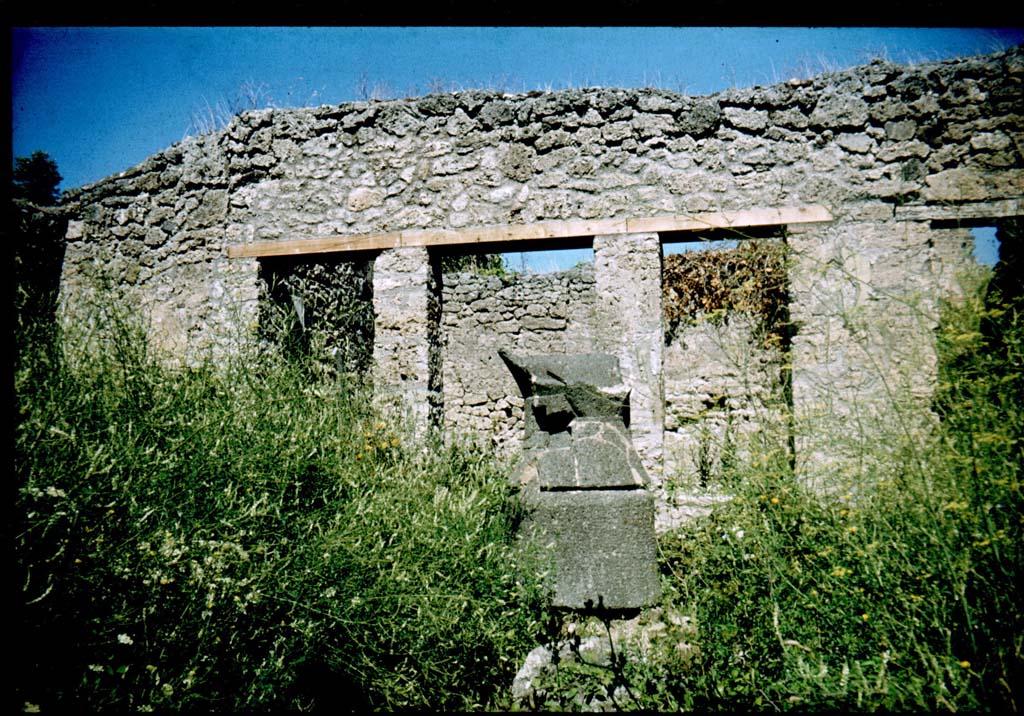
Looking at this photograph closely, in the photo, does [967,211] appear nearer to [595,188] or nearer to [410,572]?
[595,188]

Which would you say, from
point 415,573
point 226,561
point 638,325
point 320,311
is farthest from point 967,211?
point 320,311

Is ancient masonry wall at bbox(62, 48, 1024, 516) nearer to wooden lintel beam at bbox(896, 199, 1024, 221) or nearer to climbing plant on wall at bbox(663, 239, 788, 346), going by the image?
wooden lintel beam at bbox(896, 199, 1024, 221)

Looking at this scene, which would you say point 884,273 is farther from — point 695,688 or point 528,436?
point 695,688

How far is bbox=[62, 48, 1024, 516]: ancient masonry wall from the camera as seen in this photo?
4914mm

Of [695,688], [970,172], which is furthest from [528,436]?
[970,172]

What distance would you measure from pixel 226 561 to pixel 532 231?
3868 mm

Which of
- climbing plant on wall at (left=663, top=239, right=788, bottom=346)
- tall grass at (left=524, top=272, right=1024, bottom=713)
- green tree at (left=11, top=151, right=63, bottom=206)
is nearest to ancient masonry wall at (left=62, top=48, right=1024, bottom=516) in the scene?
green tree at (left=11, top=151, right=63, bottom=206)

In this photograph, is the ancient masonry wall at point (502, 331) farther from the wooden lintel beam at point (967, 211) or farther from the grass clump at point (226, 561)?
the grass clump at point (226, 561)

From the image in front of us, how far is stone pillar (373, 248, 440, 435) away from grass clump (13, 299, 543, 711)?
6.29 ft

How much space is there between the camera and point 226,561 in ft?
7.95

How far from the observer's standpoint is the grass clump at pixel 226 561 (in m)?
1.99

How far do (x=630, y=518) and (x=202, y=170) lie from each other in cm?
575

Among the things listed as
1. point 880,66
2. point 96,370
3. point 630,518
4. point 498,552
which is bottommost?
point 498,552

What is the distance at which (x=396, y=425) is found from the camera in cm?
483
